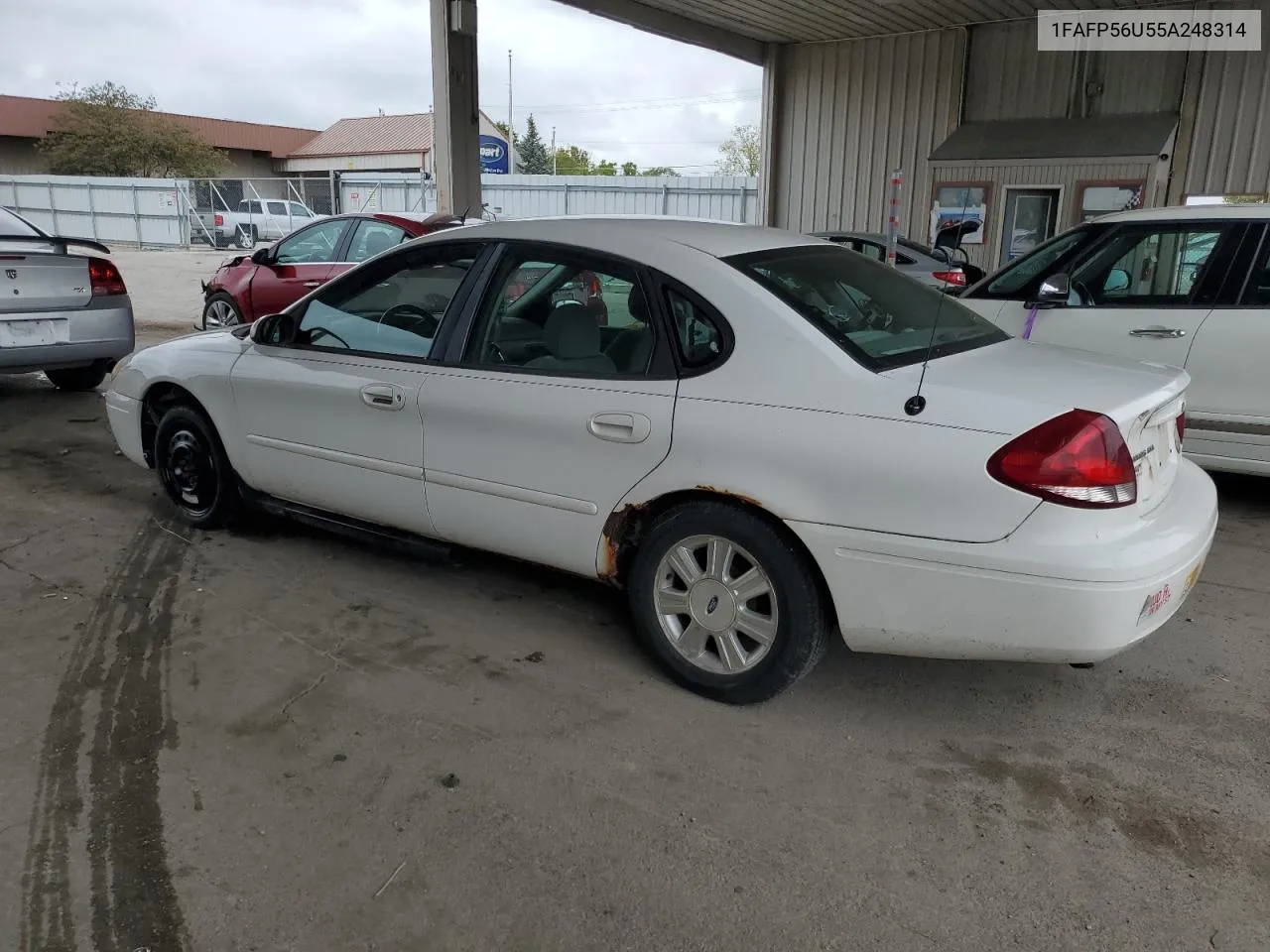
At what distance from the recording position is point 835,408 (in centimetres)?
292

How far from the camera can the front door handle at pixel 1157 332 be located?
5.16 metres

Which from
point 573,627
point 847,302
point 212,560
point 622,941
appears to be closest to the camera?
point 622,941

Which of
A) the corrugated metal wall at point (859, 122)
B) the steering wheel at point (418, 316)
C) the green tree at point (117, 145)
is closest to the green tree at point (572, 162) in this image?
the green tree at point (117, 145)

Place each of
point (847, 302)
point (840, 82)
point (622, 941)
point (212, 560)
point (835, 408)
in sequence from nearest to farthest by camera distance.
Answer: point (622, 941), point (835, 408), point (847, 302), point (212, 560), point (840, 82)

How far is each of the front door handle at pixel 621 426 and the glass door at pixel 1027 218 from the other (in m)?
10.8

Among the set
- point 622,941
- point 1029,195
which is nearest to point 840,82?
point 1029,195

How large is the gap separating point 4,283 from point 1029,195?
37.4ft

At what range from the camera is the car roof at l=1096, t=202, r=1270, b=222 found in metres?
5.14

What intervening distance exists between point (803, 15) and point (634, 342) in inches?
454

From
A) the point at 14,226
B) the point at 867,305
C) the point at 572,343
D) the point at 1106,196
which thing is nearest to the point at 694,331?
the point at 572,343

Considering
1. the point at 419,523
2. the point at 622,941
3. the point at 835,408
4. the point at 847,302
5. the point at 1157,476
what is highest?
the point at 847,302

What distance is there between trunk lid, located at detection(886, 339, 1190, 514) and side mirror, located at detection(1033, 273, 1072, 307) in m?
2.03

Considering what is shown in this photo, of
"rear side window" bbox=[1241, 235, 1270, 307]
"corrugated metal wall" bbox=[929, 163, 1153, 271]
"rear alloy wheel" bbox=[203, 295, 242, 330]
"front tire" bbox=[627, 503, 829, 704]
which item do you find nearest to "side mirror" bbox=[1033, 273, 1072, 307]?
"rear side window" bbox=[1241, 235, 1270, 307]

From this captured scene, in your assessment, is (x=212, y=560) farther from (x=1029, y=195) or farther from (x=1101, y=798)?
(x=1029, y=195)
